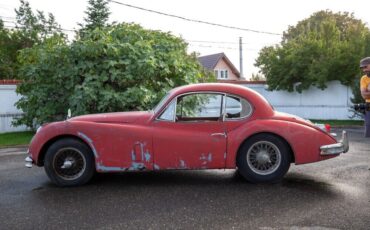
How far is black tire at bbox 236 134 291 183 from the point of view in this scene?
5707 mm

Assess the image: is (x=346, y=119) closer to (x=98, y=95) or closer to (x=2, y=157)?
(x=98, y=95)

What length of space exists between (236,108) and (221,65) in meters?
42.1

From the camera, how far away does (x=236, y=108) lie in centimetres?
593

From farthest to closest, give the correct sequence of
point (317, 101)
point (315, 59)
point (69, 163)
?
point (317, 101) < point (315, 59) < point (69, 163)

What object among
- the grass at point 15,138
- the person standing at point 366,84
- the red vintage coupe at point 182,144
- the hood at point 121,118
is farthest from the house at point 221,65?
the red vintage coupe at point 182,144

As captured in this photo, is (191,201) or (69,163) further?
(69,163)

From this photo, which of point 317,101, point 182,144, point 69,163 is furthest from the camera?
point 317,101

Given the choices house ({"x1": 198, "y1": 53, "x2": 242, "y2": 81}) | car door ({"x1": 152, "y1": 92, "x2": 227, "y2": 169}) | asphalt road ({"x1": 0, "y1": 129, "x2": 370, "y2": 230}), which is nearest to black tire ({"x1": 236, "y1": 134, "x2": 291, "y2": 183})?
asphalt road ({"x1": 0, "y1": 129, "x2": 370, "y2": 230})

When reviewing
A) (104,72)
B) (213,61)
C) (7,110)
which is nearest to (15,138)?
(7,110)

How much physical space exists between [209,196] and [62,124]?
244cm

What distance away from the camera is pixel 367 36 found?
17.9 meters

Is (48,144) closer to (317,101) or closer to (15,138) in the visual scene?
(15,138)

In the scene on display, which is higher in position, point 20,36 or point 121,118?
point 20,36

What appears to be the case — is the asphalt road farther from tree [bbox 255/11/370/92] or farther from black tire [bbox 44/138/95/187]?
tree [bbox 255/11/370/92]
